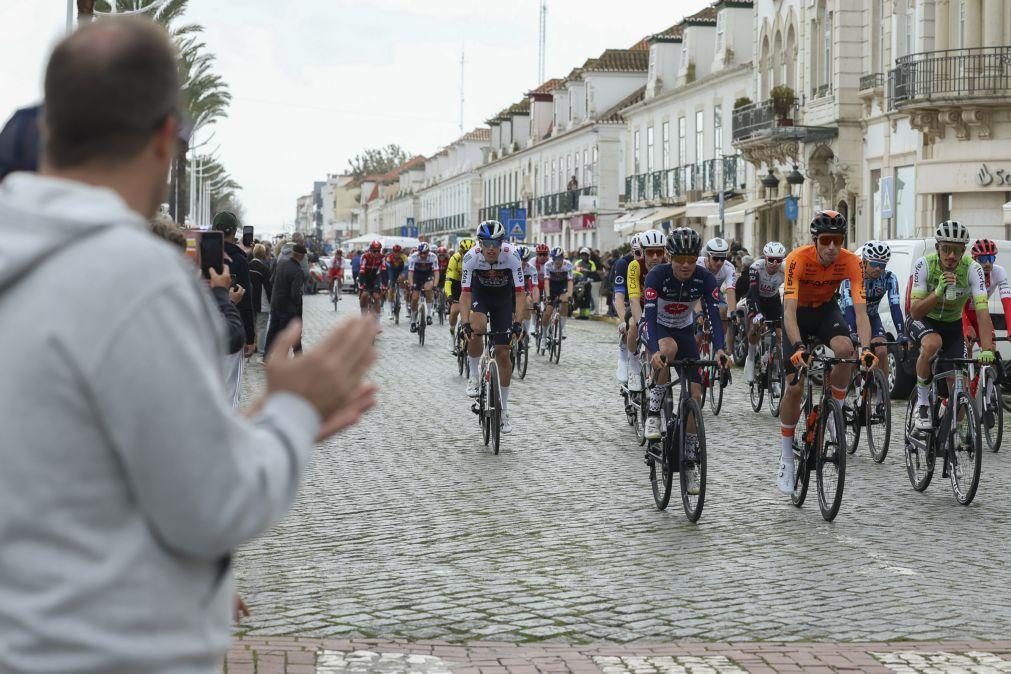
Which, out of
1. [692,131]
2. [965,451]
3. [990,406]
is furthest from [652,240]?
[692,131]

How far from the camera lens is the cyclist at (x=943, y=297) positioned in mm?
11688

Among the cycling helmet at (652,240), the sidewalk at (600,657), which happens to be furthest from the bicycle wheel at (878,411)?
the sidewalk at (600,657)

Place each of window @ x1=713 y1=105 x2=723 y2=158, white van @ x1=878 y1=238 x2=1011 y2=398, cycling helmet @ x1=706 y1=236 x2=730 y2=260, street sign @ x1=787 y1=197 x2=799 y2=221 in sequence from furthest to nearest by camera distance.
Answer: window @ x1=713 y1=105 x2=723 y2=158
street sign @ x1=787 y1=197 x2=799 y2=221
cycling helmet @ x1=706 y1=236 x2=730 y2=260
white van @ x1=878 y1=238 x2=1011 y2=398

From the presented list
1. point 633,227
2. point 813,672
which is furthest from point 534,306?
point 633,227

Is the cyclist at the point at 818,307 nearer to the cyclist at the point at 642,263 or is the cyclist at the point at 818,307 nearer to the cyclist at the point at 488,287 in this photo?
the cyclist at the point at 642,263

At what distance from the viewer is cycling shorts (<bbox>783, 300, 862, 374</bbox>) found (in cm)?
1091

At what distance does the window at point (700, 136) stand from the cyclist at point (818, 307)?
4593cm

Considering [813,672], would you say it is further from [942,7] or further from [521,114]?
[521,114]

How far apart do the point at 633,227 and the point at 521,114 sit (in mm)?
40220

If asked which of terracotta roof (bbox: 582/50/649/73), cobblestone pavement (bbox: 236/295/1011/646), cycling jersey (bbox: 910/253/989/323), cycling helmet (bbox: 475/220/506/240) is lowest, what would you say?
cobblestone pavement (bbox: 236/295/1011/646)

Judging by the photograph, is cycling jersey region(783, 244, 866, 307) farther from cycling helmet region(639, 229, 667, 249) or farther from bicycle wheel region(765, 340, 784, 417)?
bicycle wheel region(765, 340, 784, 417)

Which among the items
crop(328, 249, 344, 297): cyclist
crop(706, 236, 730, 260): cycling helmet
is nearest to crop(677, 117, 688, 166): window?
crop(328, 249, 344, 297): cyclist

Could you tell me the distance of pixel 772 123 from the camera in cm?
4128

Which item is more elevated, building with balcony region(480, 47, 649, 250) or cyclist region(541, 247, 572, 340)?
building with balcony region(480, 47, 649, 250)
